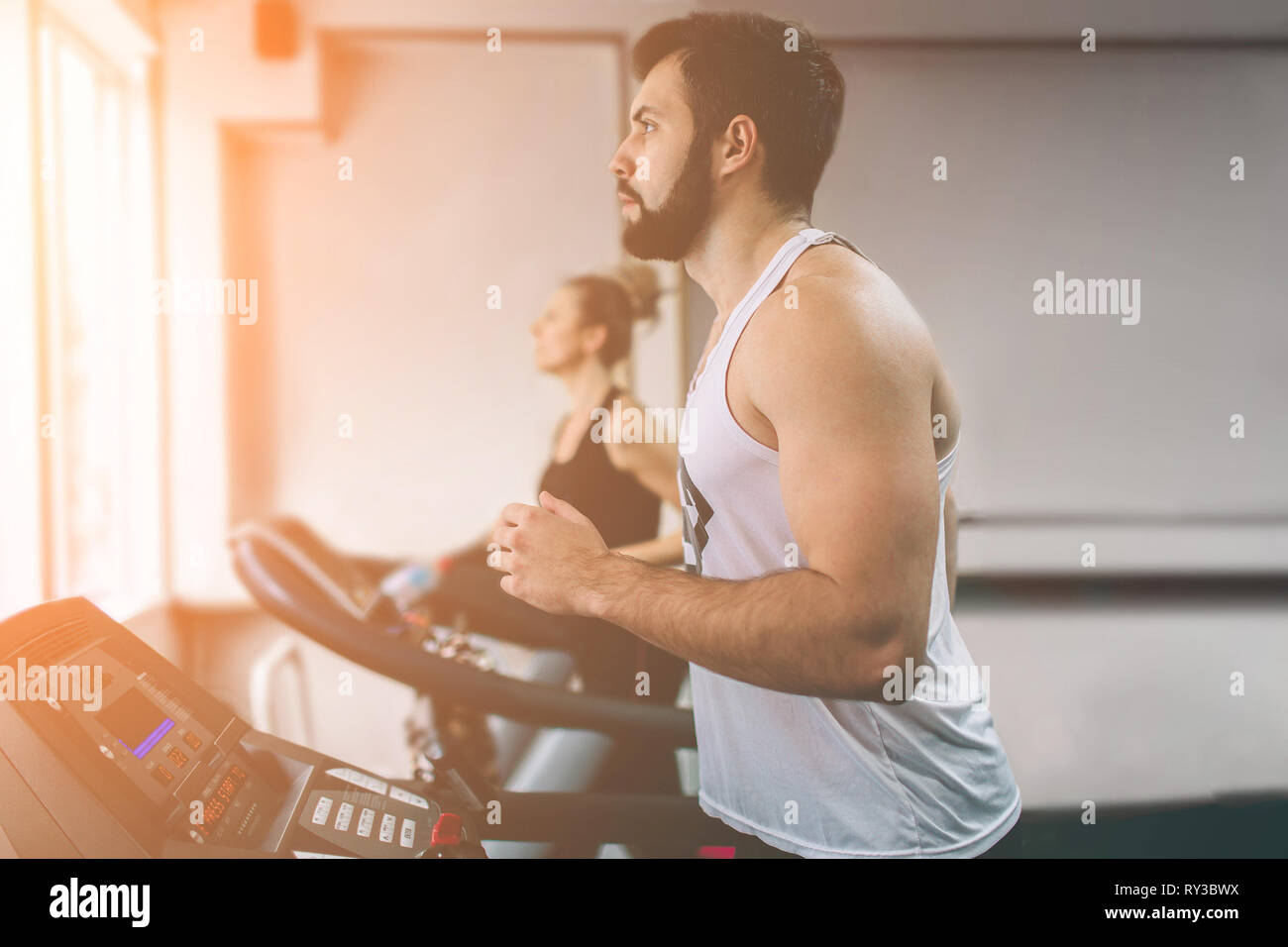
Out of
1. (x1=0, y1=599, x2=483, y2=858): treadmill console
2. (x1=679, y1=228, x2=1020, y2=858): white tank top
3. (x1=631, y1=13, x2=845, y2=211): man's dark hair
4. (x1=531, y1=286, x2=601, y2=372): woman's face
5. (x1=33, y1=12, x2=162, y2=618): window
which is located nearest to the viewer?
(x1=0, y1=599, x2=483, y2=858): treadmill console

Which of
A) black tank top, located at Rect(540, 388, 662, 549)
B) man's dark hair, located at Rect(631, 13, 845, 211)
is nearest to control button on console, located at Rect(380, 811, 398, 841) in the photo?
black tank top, located at Rect(540, 388, 662, 549)

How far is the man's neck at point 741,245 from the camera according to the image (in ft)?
2.97

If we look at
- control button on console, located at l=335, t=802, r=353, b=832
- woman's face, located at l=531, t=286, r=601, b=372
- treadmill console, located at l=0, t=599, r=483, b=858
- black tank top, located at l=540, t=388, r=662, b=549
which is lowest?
control button on console, located at l=335, t=802, r=353, b=832

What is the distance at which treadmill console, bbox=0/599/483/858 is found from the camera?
0.67 meters

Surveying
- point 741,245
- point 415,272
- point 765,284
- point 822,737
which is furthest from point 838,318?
point 415,272

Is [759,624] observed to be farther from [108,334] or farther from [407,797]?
[108,334]

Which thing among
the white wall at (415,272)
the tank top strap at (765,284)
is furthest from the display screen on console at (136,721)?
the white wall at (415,272)

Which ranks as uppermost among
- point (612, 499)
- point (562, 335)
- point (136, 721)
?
point (562, 335)

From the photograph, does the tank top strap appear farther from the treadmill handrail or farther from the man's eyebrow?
the treadmill handrail

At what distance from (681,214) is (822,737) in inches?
26.9

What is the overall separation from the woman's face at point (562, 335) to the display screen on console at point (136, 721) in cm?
104

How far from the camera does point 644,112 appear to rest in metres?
0.96

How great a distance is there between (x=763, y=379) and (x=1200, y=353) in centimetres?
112

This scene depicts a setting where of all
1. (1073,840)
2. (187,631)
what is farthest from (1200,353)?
(187,631)
